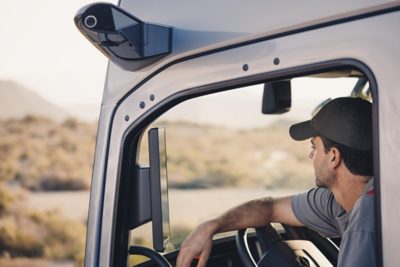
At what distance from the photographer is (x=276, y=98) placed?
2.44 meters

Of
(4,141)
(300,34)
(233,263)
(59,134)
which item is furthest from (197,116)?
(300,34)

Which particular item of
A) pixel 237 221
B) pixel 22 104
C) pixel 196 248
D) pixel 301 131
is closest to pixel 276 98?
pixel 301 131

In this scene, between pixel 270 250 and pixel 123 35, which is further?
pixel 270 250

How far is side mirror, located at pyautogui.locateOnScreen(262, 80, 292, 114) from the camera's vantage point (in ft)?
7.91

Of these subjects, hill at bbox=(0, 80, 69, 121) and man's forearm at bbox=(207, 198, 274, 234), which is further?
hill at bbox=(0, 80, 69, 121)

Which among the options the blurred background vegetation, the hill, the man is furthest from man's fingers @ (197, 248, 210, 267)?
the hill

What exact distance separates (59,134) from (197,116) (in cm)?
347

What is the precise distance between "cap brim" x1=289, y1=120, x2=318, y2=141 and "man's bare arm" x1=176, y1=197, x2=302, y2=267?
0.33 meters

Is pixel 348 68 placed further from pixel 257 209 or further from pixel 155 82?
pixel 257 209

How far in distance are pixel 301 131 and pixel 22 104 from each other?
17.6m

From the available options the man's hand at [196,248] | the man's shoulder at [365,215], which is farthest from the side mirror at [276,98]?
the man's shoulder at [365,215]

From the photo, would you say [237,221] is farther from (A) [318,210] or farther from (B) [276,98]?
(B) [276,98]

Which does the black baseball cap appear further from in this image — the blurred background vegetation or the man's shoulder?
the blurred background vegetation

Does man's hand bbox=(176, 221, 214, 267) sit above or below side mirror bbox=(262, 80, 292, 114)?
below
